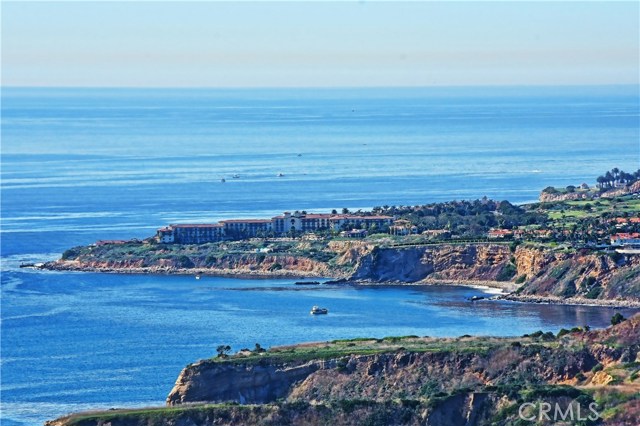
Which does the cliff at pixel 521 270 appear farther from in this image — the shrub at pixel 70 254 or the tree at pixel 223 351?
the tree at pixel 223 351

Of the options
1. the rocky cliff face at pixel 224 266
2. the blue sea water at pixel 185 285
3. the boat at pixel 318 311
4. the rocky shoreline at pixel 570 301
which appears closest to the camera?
the blue sea water at pixel 185 285

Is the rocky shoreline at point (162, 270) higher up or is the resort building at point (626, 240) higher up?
the resort building at point (626, 240)

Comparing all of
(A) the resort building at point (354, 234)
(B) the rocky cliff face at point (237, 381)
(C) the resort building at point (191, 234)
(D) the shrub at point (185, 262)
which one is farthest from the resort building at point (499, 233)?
(B) the rocky cliff face at point (237, 381)

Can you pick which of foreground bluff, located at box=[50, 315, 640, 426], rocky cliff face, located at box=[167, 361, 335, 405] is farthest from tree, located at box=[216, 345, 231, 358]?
rocky cliff face, located at box=[167, 361, 335, 405]

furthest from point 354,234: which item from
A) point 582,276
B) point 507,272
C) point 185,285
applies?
point 582,276

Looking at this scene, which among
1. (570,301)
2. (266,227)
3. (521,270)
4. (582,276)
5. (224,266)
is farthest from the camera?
(266,227)

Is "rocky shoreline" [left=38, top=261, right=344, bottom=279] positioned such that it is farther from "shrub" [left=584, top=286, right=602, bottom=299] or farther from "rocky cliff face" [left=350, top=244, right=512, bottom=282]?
"shrub" [left=584, top=286, right=602, bottom=299]

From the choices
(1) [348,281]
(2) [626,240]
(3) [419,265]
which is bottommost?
(1) [348,281]

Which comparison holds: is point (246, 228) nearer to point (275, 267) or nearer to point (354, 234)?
point (354, 234)

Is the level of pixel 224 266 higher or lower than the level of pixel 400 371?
higher
